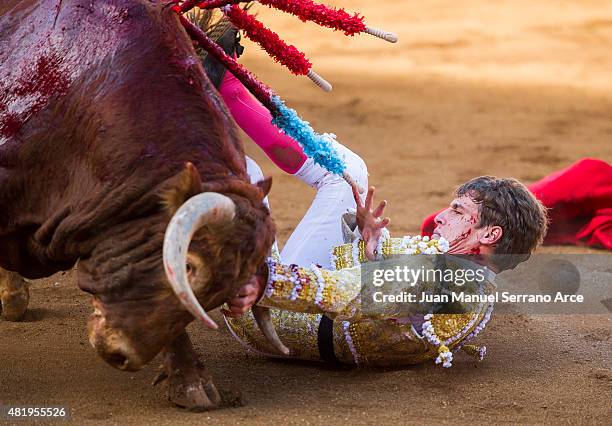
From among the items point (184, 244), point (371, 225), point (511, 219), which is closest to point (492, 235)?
point (511, 219)

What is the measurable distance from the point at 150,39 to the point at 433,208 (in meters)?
3.76

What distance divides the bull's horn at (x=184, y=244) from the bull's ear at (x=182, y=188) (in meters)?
0.10

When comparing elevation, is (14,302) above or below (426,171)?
above

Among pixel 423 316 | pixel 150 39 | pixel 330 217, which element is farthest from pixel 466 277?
pixel 150 39

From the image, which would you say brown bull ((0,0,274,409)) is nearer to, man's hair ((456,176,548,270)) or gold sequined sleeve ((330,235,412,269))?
gold sequined sleeve ((330,235,412,269))

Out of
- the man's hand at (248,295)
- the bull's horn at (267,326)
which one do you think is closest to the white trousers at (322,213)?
the bull's horn at (267,326)

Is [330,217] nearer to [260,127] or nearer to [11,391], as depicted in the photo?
[260,127]

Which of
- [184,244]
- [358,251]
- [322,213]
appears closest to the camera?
[184,244]

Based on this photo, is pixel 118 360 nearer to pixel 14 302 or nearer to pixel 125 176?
pixel 125 176

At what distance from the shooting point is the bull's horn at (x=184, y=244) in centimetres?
277

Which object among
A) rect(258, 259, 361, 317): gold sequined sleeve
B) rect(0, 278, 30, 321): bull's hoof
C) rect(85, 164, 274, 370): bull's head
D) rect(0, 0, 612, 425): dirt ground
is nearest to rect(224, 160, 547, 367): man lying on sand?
rect(258, 259, 361, 317): gold sequined sleeve

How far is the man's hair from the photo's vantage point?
4.11 metres

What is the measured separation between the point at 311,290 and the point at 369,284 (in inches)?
9.0

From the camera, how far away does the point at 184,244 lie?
2.78 metres
